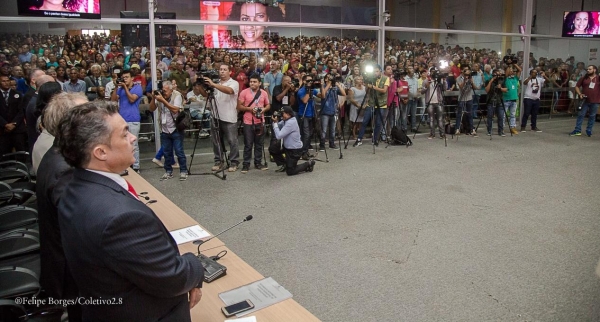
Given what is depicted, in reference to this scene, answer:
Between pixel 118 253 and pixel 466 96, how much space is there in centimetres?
914

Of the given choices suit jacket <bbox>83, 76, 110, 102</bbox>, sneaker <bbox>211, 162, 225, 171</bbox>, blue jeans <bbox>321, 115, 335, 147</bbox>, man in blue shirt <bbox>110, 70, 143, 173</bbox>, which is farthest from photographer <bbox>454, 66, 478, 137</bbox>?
suit jacket <bbox>83, 76, 110, 102</bbox>

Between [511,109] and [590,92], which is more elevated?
[590,92]

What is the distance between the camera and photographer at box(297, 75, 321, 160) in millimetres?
7297

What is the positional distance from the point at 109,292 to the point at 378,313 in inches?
72.4

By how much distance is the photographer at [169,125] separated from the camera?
19.5 feet

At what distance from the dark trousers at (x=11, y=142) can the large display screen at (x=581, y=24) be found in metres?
12.4

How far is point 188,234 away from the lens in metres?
2.54

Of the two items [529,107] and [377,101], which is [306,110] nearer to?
[377,101]

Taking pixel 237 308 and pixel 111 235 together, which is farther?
pixel 237 308

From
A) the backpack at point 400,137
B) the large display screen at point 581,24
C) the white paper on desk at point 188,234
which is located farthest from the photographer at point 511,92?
the white paper on desk at point 188,234

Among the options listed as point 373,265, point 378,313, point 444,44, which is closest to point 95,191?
point 378,313

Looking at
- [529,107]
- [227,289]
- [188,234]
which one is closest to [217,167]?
[188,234]

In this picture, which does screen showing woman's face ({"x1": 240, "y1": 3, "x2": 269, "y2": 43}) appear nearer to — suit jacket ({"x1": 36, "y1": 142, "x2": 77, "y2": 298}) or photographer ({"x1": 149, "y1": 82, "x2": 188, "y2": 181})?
photographer ({"x1": 149, "y1": 82, "x2": 188, "y2": 181})

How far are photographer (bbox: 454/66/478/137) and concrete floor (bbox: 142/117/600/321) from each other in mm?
2148
